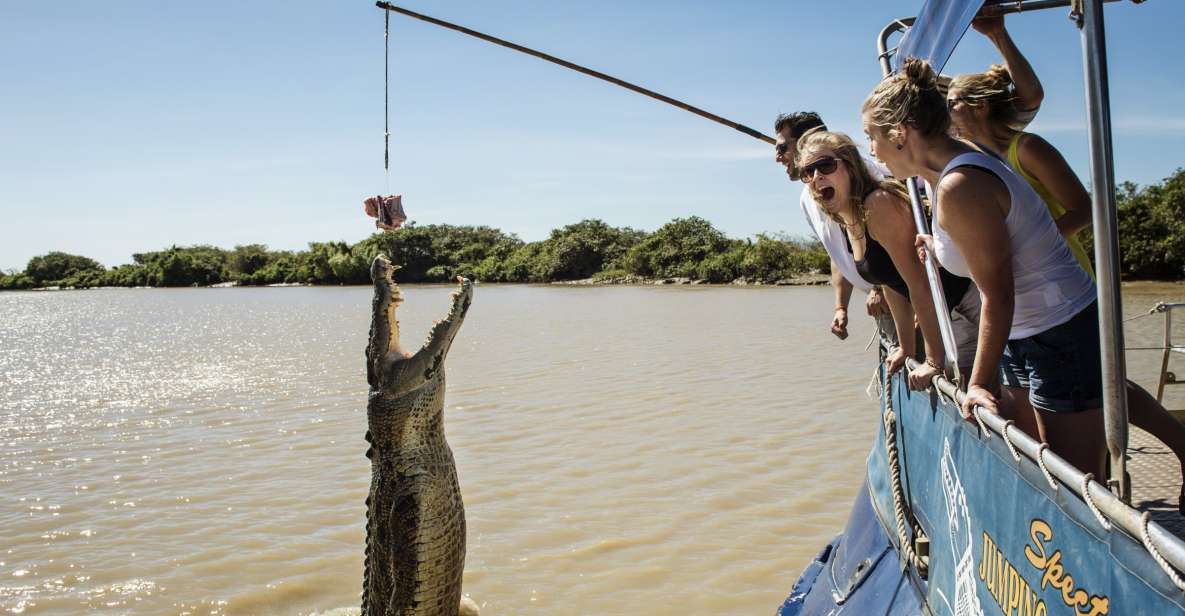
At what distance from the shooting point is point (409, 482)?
2930mm

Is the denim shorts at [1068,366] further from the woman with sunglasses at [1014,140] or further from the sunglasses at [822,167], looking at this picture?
the sunglasses at [822,167]

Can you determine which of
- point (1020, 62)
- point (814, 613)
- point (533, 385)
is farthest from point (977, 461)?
point (533, 385)

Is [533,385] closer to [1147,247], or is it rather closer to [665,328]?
[665,328]

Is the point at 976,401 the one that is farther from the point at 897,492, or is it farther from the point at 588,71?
the point at 588,71

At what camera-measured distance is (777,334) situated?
45.8ft

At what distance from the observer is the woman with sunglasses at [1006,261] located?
189 centimetres

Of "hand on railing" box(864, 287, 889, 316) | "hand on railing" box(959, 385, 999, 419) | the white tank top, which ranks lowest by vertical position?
"hand on railing" box(959, 385, 999, 419)

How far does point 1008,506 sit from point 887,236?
1224 millimetres

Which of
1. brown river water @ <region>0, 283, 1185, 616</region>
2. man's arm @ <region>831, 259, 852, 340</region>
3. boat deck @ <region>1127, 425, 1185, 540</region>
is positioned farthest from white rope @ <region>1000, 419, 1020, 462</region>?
brown river water @ <region>0, 283, 1185, 616</region>

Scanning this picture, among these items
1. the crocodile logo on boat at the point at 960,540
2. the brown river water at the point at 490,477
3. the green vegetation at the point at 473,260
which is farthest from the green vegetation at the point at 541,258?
the crocodile logo on boat at the point at 960,540

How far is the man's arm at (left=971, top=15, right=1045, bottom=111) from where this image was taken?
7.97 ft

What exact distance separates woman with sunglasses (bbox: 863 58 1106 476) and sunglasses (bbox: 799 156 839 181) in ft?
1.41

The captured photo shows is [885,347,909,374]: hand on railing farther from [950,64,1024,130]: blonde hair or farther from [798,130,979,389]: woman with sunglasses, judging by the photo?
[950,64,1024,130]: blonde hair

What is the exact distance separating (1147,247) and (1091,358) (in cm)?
2163
